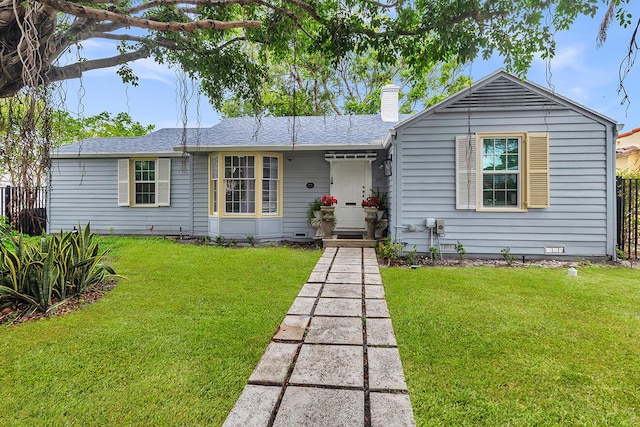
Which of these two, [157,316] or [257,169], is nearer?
[157,316]

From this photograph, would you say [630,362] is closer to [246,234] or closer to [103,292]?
Answer: [103,292]

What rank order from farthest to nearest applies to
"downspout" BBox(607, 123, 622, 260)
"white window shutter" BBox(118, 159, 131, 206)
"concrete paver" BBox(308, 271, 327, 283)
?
"white window shutter" BBox(118, 159, 131, 206)
"downspout" BBox(607, 123, 622, 260)
"concrete paver" BBox(308, 271, 327, 283)

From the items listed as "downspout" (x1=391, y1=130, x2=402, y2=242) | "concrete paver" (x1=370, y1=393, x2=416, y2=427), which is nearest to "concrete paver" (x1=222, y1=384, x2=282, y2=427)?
"concrete paver" (x1=370, y1=393, x2=416, y2=427)

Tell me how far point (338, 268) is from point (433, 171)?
2.95 meters

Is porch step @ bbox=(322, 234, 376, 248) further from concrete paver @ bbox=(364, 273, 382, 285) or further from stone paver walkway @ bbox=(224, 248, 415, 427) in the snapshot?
stone paver walkway @ bbox=(224, 248, 415, 427)

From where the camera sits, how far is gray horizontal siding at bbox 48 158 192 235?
364 inches

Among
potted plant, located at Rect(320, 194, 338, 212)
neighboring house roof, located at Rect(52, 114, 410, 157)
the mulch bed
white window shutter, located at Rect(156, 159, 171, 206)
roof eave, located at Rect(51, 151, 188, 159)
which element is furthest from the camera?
white window shutter, located at Rect(156, 159, 171, 206)

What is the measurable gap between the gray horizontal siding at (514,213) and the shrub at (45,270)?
5.44m

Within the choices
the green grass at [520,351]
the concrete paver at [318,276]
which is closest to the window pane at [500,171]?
the green grass at [520,351]

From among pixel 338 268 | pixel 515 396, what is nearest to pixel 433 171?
pixel 338 268

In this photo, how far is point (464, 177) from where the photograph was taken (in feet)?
20.7

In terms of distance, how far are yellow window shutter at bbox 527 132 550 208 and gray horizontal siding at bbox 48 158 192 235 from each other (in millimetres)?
8619

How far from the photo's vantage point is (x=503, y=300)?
388 cm

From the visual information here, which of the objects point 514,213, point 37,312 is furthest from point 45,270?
point 514,213
